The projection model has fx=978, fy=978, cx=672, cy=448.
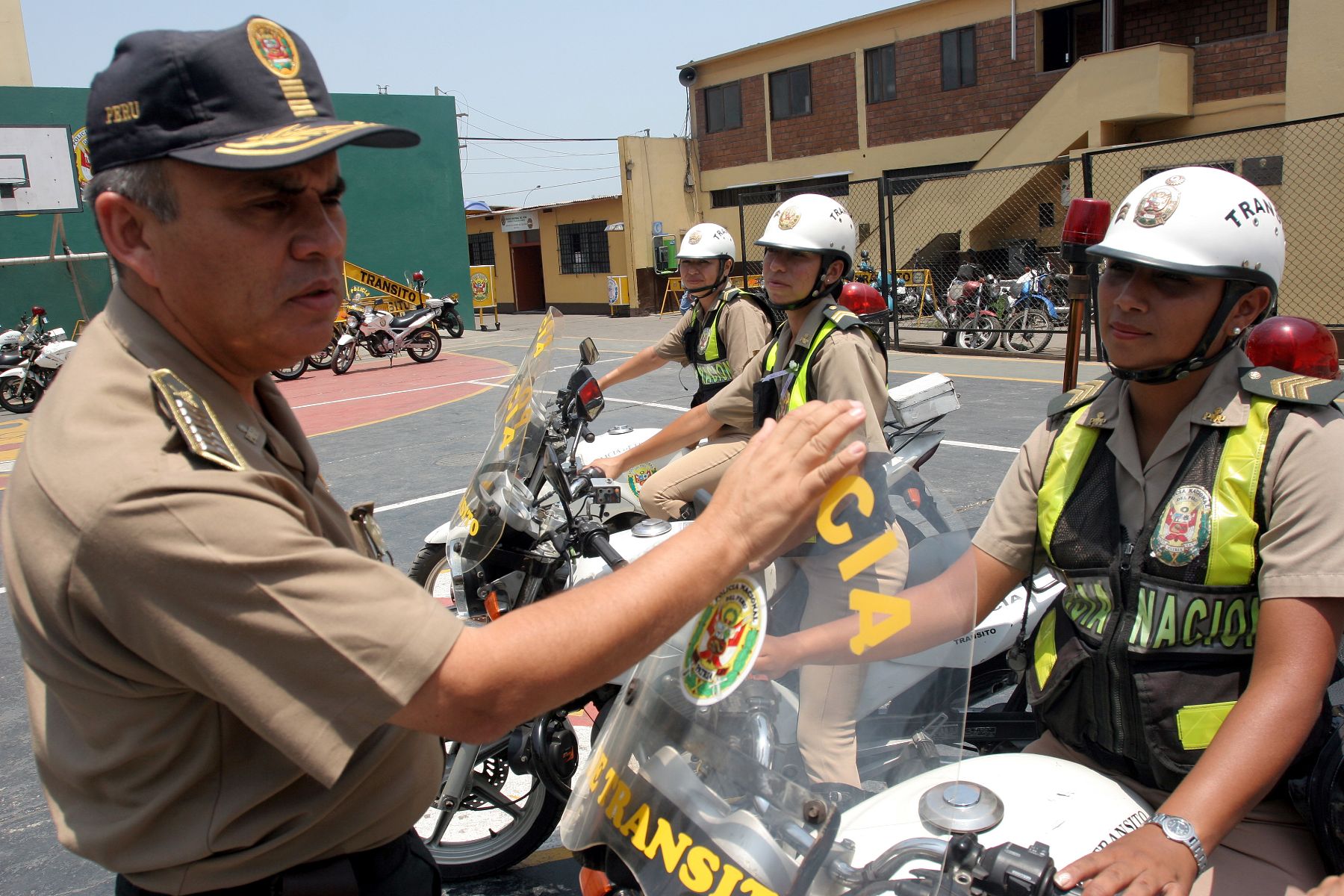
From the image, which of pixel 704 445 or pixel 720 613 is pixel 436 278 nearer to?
pixel 704 445

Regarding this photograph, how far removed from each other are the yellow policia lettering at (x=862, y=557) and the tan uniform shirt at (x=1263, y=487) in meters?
0.93

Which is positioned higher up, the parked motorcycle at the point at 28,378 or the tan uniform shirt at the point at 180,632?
the tan uniform shirt at the point at 180,632

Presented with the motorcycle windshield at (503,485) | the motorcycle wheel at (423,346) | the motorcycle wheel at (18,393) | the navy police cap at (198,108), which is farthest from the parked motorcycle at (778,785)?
the motorcycle wheel at (423,346)

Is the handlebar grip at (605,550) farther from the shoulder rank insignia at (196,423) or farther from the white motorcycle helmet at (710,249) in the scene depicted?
the white motorcycle helmet at (710,249)

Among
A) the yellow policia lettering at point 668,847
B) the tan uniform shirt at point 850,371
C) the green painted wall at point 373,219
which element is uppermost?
the green painted wall at point 373,219

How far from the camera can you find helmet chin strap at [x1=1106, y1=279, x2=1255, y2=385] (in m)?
1.97

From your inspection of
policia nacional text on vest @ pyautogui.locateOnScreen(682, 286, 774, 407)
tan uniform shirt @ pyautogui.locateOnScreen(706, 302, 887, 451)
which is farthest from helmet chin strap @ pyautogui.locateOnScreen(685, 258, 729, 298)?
tan uniform shirt @ pyautogui.locateOnScreen(706, 302, 887, 451)

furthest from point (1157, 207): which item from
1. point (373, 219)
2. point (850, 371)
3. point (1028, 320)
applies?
point (373, 219)

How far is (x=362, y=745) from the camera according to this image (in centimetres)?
136

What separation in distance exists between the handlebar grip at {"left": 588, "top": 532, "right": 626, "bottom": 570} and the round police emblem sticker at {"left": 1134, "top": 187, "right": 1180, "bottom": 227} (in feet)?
4.82

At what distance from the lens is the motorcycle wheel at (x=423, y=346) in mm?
18453

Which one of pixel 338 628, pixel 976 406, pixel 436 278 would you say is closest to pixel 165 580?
pixel 338 628

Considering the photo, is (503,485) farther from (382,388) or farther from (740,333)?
(382,388)

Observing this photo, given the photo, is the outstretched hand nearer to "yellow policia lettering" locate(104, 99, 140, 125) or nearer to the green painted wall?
"yellow policia lettering" locate(104, 99, 140, 125)
